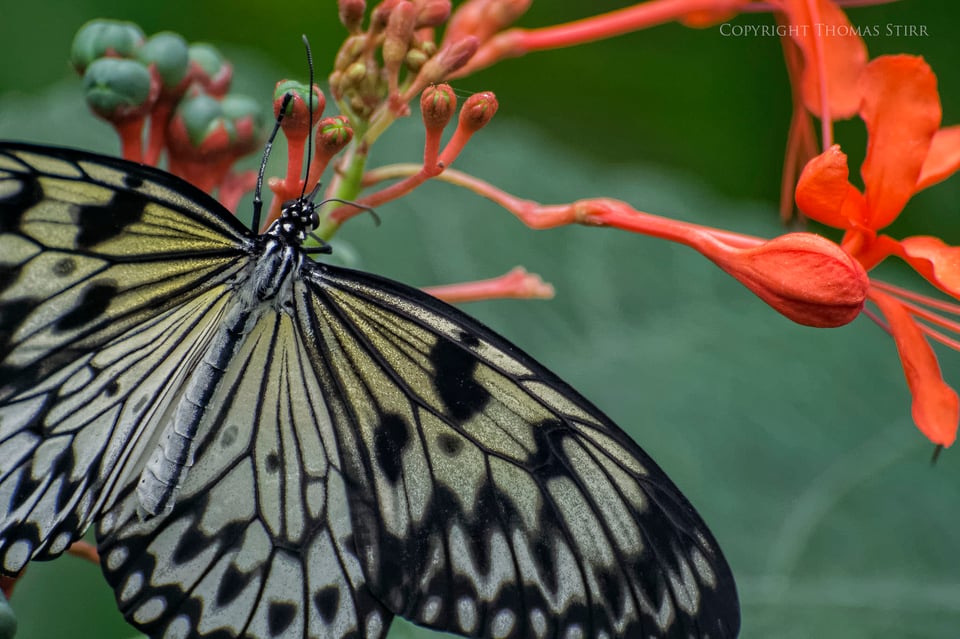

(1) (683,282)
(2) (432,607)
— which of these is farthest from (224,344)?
(1) (683,282)

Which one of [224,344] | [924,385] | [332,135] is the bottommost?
[924,385]

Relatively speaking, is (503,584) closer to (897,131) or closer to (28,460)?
(28,460)

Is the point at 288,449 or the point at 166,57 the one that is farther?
the point at 166,57

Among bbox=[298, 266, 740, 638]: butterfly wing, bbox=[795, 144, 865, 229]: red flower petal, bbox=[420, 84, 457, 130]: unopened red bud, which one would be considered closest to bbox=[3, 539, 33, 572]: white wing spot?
bbox=[298, 266, 740, 638]: butterfly wing

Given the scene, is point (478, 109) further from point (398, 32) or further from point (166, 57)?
point (166, 57)

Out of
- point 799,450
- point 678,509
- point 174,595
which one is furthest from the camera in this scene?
point 799,450

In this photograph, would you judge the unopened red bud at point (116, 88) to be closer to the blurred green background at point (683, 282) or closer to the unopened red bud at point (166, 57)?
the unopened red bud at point (166, 57)

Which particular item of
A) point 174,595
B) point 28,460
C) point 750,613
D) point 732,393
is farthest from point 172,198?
point 732,393

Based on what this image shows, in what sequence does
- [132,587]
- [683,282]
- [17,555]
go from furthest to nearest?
[683,282] < [132,587] < [17,555]
